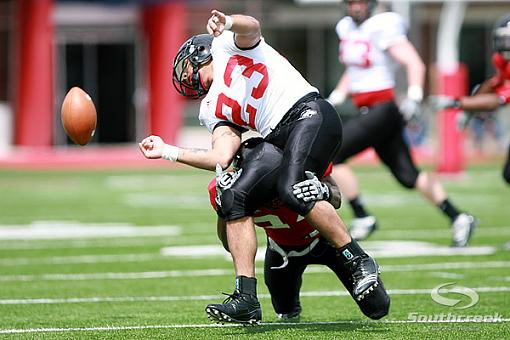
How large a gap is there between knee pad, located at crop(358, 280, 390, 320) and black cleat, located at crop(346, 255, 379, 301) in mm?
22

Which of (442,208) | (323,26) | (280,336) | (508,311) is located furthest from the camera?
(323,26)

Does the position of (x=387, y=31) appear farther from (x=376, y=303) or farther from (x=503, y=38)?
Answer: (x=376, y=303)

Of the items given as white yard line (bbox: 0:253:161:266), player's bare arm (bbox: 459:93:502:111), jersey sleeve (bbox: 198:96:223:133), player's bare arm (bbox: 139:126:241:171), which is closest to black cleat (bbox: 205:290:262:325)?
player's bare arm (bbox: 139:126:241:171)

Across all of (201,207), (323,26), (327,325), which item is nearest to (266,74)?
(327,325)

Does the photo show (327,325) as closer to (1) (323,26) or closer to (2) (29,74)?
(2) (29,74)

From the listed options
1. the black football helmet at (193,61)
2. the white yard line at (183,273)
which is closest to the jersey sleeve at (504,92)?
the white yard line at (183,273)

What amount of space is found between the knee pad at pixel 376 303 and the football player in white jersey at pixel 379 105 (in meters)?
3.43

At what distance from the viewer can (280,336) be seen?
457 centimetres

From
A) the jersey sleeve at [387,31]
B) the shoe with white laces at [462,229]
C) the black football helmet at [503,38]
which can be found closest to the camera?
the black football helmet at [503,38]

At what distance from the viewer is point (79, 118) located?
16.5 ft

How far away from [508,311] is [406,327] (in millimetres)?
708

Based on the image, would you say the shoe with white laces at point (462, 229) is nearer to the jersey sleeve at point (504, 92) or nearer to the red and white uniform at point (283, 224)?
the jersey sleeve at point (504, 92)

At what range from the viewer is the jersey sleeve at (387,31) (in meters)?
8.44

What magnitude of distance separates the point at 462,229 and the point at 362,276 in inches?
137
